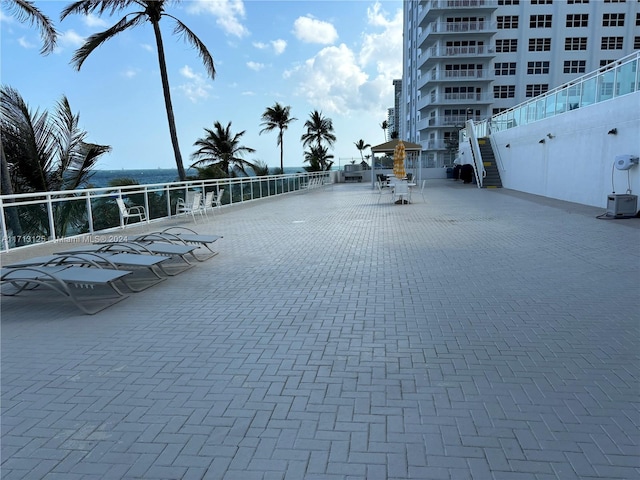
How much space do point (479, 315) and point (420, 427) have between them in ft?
7.26

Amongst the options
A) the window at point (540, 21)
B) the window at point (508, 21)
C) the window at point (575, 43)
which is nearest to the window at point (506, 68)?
the window at point (508, 21)

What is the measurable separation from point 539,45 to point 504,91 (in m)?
6.31

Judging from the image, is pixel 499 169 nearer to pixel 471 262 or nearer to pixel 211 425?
pixel 471 262

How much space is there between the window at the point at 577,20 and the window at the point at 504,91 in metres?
8.99

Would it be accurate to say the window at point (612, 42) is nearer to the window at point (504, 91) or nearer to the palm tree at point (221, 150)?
the window at point (504, 91)

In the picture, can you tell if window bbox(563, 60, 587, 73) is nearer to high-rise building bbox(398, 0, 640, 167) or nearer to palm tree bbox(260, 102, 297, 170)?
high-rise building bbox(398, 0, 640, 167)

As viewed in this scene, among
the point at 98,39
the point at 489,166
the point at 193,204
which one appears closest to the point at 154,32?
the point at 98,39

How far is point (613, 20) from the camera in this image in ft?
169

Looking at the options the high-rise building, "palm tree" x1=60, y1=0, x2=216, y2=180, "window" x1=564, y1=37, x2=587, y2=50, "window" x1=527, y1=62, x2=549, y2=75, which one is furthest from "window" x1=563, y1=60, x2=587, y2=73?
"palm tree" x1=60, y1=0, x2=216, y2=180

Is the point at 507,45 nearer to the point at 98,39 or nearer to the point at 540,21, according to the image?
the point at 540,21

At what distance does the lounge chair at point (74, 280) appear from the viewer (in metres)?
4.87

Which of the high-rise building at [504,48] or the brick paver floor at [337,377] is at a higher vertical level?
the high-rise building at [504,48]

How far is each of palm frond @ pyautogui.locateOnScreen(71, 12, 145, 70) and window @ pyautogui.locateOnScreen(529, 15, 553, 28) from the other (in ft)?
166

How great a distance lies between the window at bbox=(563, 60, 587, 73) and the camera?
5259 cm
